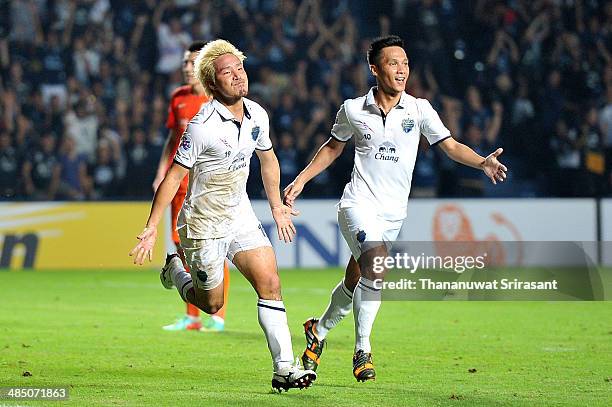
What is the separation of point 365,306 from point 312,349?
504 mm

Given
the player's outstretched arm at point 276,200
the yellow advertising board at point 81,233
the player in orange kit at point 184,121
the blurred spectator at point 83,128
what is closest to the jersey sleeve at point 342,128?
the player's outstretched arm at point 276,200

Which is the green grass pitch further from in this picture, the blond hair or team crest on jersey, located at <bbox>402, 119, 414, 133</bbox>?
the blond hair

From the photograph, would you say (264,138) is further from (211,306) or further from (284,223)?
(211,306)

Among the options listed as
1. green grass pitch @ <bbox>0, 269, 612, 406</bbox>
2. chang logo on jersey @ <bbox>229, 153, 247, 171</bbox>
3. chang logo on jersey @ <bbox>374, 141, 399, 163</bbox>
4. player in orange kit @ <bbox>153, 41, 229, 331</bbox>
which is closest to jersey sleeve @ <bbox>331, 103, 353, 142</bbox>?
chang logo on jersey @ <bbox>374, 141, 399, 163</bbox>

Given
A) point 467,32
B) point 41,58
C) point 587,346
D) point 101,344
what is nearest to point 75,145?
point 41,58

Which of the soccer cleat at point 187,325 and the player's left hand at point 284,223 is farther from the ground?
the player's left hand at point 284,223

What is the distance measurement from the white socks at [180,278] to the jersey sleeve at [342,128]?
1.44 meters

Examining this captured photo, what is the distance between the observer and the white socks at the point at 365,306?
8.22 m

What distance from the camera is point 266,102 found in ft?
67.1

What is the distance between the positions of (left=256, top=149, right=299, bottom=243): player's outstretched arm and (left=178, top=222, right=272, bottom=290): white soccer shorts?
121 millimetres

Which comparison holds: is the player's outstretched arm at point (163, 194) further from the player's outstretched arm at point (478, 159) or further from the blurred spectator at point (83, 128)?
the blurred spectator at point (83, 128)

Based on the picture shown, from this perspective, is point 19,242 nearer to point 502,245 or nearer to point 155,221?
point 502,245

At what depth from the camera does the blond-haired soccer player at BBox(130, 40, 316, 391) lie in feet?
24.5
